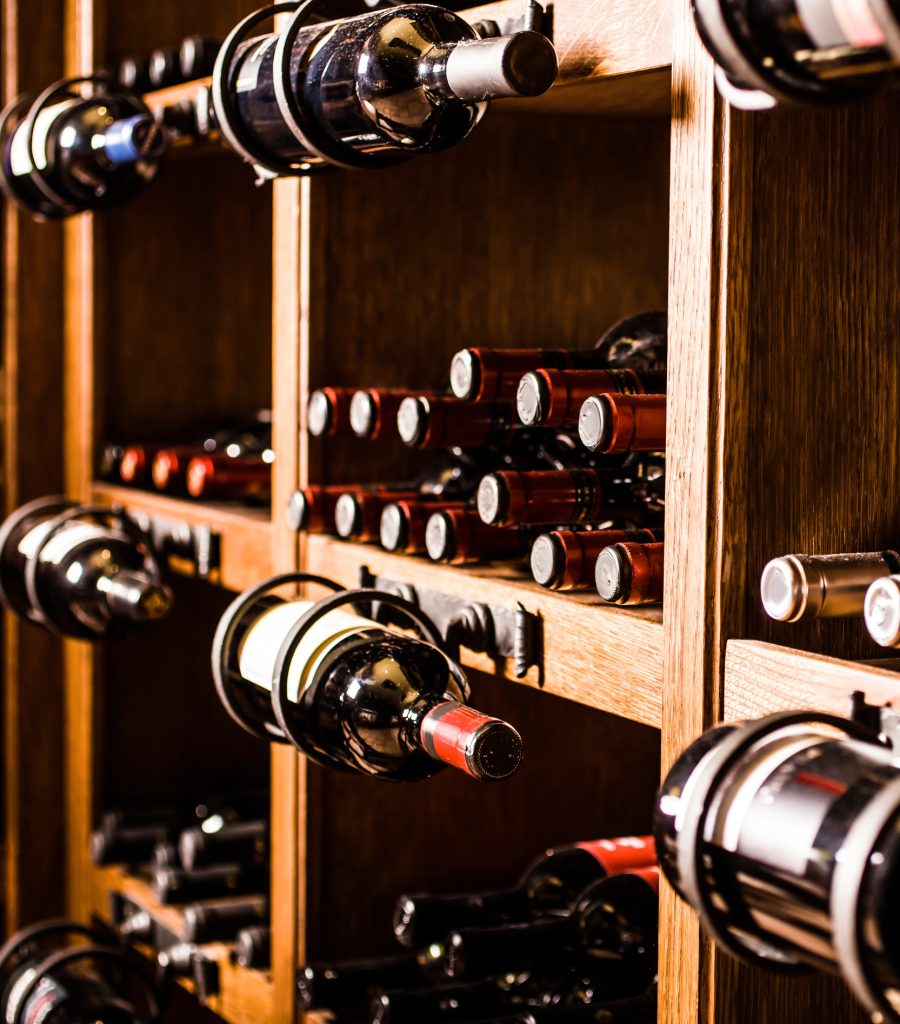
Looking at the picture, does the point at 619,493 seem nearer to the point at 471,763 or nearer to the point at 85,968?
the point at 471,763

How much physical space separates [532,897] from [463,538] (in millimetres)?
393

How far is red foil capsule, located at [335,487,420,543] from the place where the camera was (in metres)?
1.22

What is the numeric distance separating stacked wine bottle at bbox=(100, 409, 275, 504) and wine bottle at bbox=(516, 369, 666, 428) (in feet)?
2.10

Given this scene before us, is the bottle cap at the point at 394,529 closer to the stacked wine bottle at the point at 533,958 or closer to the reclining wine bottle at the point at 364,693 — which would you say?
the reclining wine bottle at the point at 364,693

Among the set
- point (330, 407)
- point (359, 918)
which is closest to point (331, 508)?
point (330, 407)

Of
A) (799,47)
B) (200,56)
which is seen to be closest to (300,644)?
(799,47)

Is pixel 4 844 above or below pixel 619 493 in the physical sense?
below

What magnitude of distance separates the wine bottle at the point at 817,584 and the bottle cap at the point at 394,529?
0.40 m

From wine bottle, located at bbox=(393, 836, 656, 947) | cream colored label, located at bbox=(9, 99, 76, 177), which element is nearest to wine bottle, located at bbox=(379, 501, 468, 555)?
wine bottle, located at bbox=(393, 836, 656, 947)

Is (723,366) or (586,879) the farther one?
(586,879)

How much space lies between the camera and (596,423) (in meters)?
0.93

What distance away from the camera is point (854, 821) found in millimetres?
601

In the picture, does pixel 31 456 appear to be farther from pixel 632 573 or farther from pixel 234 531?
pixel 632 573

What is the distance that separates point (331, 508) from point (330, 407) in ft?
0.34
